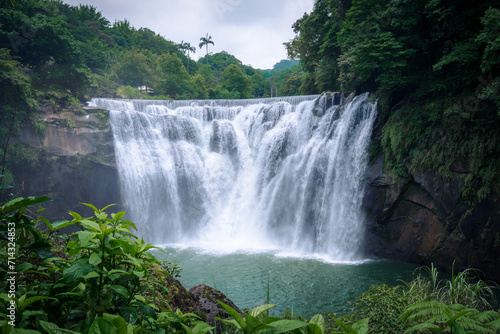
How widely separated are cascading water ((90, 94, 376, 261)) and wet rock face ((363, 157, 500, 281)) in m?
0.80

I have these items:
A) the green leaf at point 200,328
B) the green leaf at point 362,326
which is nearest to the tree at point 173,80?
the green leaf at point 200,328

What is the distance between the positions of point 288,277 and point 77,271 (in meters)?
9.10

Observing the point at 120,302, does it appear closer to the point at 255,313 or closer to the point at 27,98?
the point at 255,313

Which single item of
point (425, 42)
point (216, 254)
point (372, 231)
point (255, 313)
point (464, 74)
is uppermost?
point (425, 42)

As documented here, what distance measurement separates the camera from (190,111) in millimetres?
19297

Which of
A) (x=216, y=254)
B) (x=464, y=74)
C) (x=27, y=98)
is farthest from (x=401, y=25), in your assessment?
(x=27, y=98)

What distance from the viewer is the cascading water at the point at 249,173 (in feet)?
43.1

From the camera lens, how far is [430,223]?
10.8 meters

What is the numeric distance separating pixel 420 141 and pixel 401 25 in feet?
15.2

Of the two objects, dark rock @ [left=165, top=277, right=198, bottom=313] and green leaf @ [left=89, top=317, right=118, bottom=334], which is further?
dark rock @ [left=165, top=277, right=198, bottom=313]

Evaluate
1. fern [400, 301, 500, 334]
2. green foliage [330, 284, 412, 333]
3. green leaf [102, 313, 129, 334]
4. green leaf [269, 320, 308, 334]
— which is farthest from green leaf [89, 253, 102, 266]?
green foliage [330, 284, 412, 333]

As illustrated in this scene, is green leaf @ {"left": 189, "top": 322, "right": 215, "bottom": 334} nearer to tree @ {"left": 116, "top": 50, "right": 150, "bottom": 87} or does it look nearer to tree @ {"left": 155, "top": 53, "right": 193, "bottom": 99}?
tree @ {"left": 155, "top": 53, "right": 193, "bottom": 99}

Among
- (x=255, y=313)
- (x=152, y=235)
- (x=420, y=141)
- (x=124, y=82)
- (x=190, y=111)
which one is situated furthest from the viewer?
(x=124, y=82)

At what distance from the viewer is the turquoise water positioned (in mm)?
8219
